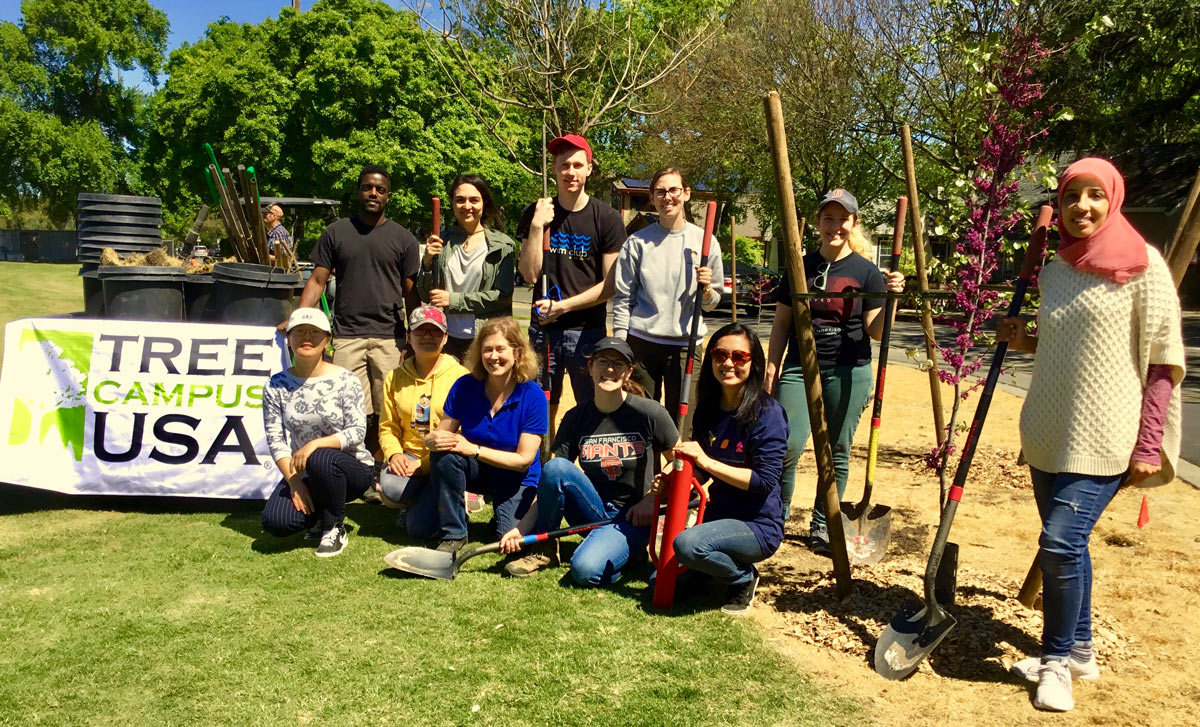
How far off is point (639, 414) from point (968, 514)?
2536 mm

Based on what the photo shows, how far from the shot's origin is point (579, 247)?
17.0ft

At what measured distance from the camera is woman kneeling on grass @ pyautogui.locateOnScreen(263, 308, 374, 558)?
4.68 m

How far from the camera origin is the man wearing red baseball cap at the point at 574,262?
507 centimetres

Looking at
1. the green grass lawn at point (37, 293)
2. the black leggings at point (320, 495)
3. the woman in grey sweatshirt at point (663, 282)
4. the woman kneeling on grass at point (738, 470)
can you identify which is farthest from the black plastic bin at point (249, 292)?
the green grass lawn at point (37, 293)

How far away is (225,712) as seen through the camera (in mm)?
3041

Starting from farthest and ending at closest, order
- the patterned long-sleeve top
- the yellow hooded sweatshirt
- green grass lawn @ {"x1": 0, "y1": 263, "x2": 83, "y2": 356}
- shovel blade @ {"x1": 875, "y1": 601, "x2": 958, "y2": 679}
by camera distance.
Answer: green grass lawn @ {"x1": 0, "y1": 263, "x2": 83, "y2": 356} → the yellow hooded sweatshirt → the patterned long-sleeve top → shovel blade @ {"x1": 875, "y1": 601, "x2": 958, "y2": 679}

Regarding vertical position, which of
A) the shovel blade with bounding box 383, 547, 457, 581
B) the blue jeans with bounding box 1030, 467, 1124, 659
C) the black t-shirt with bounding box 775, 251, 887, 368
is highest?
the black t-shirt with bounding box 775, 251, 887, 368

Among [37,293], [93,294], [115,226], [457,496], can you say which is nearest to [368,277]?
[457,496]

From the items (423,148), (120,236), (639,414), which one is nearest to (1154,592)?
(639,414)

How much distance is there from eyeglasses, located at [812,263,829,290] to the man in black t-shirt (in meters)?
2.38

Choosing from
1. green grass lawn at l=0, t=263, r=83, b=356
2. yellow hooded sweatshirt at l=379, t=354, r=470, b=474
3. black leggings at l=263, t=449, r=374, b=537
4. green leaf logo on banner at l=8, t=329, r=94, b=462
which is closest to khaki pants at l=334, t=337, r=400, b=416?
yellow hooded sweatshirt at l=379, t=354, r=470, b=474

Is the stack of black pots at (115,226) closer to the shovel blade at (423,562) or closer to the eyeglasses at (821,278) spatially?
the shovel blade at (423,562)

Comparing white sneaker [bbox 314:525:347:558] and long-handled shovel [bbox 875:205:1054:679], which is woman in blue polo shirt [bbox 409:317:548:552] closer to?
white sneaker [bbox 314:525:347:558]

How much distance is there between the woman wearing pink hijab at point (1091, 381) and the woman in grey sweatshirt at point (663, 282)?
6.21 feet
